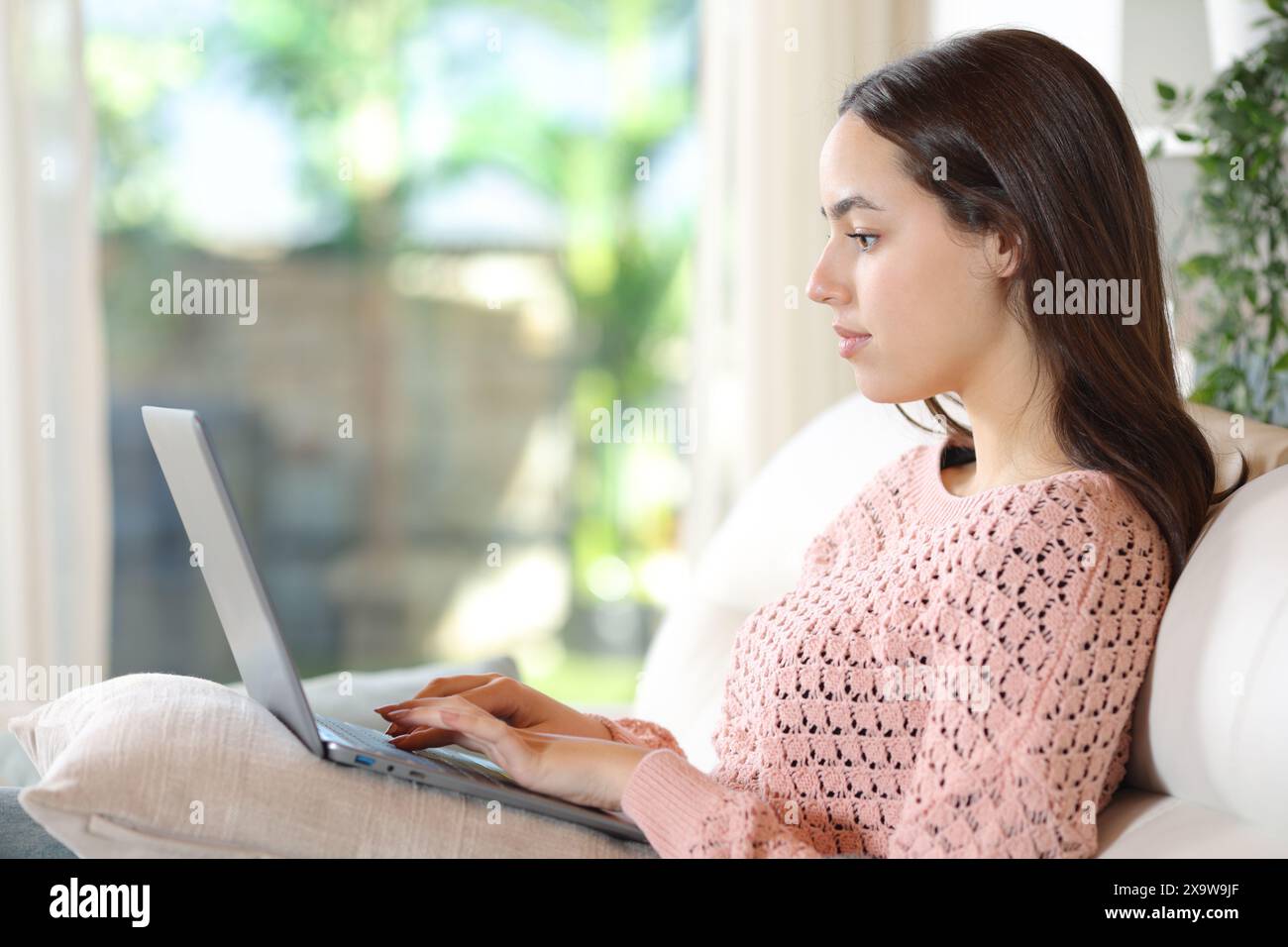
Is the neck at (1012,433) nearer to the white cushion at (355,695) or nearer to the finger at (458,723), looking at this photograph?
the finger at (458,723)

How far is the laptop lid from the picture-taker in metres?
0.85

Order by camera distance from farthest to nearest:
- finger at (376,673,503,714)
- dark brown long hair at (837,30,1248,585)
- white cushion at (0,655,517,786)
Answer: white cushion at (0,655,517,786)
finger at (376,673,503,714)
dark brown long hair at (837,30,1248,585)

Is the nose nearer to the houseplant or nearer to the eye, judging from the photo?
the eye

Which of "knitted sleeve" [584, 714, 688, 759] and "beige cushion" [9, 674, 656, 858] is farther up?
"beige cushion" [9, 674, 656, 858]

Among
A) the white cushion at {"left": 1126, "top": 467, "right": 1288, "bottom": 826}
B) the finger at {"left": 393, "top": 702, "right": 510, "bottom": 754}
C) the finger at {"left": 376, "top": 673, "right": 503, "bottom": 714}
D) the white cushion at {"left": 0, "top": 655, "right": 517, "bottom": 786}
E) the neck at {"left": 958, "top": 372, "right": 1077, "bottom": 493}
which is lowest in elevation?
the white cushion at {"left": 0, "top": 655, "right": 517, "bottom": 786}

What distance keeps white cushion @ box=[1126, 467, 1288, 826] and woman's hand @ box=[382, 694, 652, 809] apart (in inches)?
15.8

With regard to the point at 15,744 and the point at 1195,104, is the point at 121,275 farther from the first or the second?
the point at 1195,104

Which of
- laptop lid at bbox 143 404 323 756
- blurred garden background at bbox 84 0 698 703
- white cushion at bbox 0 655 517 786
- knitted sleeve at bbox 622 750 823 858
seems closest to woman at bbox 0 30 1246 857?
knitted sleeve at bbox 622 750 823 858

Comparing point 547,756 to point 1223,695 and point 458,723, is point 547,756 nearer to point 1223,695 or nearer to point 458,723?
point 458,723

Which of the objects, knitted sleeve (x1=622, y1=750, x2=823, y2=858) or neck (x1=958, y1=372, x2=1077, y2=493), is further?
neck (x1=958, y1=372, x2=1077, y2=493)

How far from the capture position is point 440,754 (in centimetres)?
103

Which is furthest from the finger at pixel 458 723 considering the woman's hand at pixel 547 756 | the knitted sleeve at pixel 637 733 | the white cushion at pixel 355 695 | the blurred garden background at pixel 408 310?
the blurred garden background at pixel 408 310
